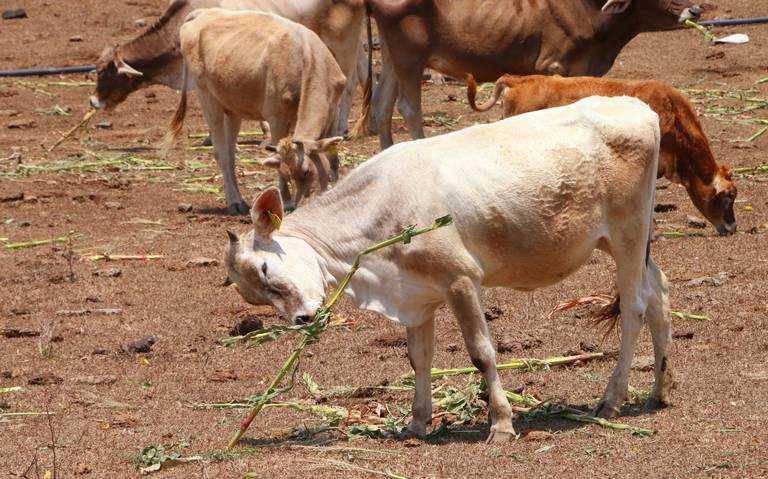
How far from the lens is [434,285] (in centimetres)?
645

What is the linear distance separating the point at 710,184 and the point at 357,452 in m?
5.50

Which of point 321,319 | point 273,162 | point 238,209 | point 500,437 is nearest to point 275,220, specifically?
point 321,319

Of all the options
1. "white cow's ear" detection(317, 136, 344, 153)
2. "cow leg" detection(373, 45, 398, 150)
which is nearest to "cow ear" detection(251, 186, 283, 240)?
"white cow's ear" detection(317, 136, 344, 153)

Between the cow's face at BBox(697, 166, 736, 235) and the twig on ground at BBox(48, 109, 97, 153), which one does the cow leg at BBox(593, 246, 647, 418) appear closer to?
the cow's face at BBox(697, 166, 736, 235)

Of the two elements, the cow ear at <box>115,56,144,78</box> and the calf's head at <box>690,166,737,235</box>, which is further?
the cow ear at <box>115,56,144,78</box>

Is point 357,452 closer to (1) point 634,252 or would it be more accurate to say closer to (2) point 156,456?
(2) point 156,456

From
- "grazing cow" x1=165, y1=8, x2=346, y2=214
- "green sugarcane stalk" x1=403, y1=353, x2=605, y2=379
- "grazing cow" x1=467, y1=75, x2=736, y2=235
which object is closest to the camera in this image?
"green sugarcane stalk" x1=403, y1=353, x2=605, y2=379

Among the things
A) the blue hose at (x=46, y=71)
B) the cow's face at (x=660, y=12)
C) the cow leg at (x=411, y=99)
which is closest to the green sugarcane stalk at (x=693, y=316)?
the cow's face at (x=660, y=12)

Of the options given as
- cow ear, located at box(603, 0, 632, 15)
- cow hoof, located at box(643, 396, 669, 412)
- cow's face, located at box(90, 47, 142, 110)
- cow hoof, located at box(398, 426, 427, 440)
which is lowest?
cow's face, located at box(90, 47, 142, 110)

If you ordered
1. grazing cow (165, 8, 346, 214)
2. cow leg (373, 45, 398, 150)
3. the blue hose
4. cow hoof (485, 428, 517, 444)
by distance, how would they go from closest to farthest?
cow hoof (485, 428, 517, 444) → grazing cow (165, 8, 346, 214) → cow leg (373, 45, 398, 150) → the blue hose

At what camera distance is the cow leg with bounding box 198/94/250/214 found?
13070 mm

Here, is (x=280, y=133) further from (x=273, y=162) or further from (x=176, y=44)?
(x=176, y=44)

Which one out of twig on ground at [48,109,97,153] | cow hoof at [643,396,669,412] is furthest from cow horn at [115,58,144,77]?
cow hoof at [643,396,669,412]

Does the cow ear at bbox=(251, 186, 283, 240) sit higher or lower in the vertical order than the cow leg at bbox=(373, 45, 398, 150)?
higher
